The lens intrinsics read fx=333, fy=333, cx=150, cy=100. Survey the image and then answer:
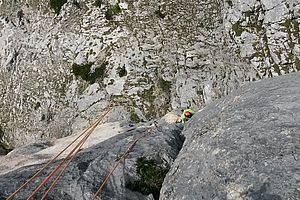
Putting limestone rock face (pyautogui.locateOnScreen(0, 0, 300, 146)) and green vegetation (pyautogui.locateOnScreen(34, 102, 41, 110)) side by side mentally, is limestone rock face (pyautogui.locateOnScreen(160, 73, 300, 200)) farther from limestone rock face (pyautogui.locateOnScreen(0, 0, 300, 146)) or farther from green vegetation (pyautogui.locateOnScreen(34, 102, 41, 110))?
green vegetation (pyautogui.locateOnScreen(34, 102, 41, 110))

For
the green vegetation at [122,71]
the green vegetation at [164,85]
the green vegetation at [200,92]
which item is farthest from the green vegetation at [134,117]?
the green vegetation at [200,92]

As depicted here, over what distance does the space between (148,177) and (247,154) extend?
3.87 metres

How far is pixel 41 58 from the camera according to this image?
31.9 m

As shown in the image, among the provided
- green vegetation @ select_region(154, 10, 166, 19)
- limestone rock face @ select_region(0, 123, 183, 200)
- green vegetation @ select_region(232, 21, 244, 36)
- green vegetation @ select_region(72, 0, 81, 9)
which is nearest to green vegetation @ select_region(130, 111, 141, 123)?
green vegetation @ select_region(154, 10, 166, 19)

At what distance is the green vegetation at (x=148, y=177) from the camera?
446 inches

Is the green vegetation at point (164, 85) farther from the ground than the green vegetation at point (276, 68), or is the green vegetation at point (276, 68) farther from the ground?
the green vegetation at point (164, 85)

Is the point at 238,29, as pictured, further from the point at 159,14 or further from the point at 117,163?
the point at 117,163

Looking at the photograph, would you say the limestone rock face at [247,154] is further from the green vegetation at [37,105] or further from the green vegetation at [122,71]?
the green vegetation at [37,105]

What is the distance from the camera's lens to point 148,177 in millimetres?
11539

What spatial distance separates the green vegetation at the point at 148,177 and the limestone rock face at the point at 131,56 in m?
14.6

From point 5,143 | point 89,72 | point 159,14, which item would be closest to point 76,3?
point 89,72

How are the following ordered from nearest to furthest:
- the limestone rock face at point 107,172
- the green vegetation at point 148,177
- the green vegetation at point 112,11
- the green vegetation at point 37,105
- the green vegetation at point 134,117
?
1. the limestone rock face at point 107,172
2. the green vegetation at point 148,177
3. the green vegetation at point 134,117
4. the green vegetation at point 112,11
5. the green vegetation at point 37,105

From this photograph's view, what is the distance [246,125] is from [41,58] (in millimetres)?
25918

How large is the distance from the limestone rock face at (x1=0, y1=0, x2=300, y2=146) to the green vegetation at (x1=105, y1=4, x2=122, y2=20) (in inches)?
3.5
